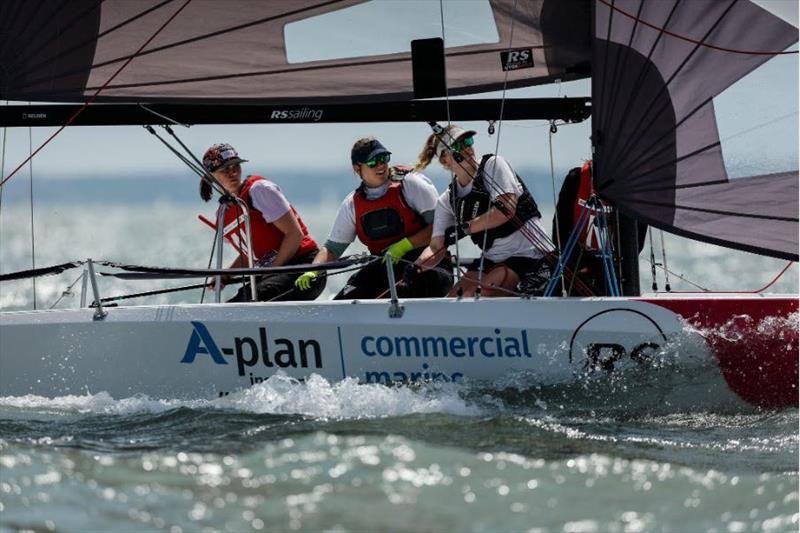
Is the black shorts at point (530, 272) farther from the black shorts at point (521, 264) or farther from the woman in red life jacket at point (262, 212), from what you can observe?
the woman in red life jacket at point (262, 212)

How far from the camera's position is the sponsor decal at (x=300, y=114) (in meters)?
5.98

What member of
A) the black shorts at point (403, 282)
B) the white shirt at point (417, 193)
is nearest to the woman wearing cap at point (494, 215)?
the black shorts at point (403, 282)

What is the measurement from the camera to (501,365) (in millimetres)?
5094

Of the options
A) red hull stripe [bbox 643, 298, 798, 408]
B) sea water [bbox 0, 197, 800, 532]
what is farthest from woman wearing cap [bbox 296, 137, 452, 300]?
red hull stripe [bbox 643, 298, 798, 408]

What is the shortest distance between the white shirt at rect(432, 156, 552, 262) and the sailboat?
1.22 feet

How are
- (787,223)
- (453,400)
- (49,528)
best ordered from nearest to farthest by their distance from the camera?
(49,528)
(453,400)
(787,223)

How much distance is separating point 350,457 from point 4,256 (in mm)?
20140

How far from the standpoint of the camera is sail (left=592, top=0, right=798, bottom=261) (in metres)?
5.33

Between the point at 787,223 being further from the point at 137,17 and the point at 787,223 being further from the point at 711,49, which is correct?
the point at 137,17

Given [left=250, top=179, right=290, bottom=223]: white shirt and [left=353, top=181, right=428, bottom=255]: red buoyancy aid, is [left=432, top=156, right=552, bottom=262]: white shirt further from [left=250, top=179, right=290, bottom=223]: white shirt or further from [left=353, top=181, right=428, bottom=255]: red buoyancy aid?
[left=250, top=179, right=290, bottom=223]: white shirt

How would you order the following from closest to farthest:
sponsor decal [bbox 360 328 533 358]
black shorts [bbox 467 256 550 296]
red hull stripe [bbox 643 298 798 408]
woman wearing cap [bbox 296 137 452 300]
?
red hull stripe [bbox 643 298 798 408] → sponsor decal [bbox 360 328 533 358] → black shorts [bbox 467 256 550 296] → woman wearing cap [bbox 296 137 452 300]

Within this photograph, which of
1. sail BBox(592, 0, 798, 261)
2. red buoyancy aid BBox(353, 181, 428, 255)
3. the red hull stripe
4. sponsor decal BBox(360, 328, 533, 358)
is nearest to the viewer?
the red hull stripe

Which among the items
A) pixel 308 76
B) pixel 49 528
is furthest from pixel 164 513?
pixel 308 76

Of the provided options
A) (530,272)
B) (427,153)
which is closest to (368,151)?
(427,153)
